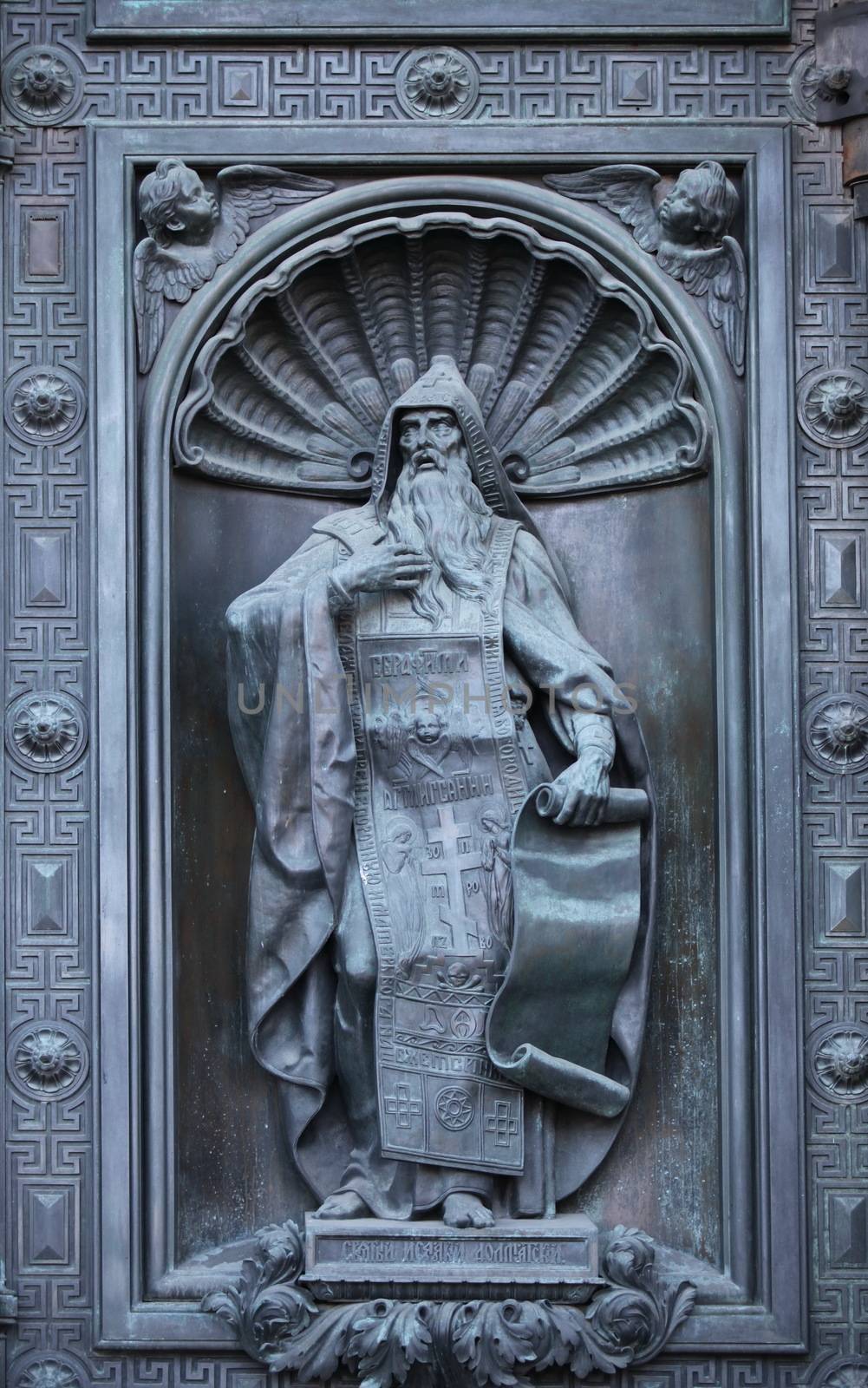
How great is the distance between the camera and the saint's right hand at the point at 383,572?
8320mm

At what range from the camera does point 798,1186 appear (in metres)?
8.21

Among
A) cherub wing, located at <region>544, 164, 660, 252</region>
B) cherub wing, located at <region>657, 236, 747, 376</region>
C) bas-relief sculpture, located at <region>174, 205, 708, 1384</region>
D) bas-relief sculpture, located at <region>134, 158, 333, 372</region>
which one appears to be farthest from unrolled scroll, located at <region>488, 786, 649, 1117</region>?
bas-relief sculpture, located at <region>134, 158, 333, 372</region>

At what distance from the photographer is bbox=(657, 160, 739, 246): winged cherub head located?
27.8 ft

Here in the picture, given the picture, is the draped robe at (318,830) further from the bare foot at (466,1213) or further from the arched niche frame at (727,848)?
the arched niche frame at (727,848)

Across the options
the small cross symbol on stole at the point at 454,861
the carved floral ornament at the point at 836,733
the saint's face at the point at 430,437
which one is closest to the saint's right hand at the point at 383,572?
the saint's face at the point at 430,437

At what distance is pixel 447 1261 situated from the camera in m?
8.12

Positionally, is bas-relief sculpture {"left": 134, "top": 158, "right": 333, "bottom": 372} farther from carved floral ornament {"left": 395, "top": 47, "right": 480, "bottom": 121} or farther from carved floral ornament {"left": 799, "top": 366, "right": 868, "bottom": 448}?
carved floral ornament {"left": 799, "top": 366, "right": 868, "bottom": 448}

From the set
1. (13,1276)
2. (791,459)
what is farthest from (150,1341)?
(791,459)

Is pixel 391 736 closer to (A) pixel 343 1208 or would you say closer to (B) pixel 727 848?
(B) pixel 727 848

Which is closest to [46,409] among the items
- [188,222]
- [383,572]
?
[188,222]

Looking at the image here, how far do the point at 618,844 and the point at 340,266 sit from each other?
2.31m

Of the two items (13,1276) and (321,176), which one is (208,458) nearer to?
(321,176)

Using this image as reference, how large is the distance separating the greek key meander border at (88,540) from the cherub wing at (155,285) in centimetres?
20

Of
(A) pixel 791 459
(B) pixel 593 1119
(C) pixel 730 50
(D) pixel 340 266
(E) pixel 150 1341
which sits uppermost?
(C) pixel 730 50
